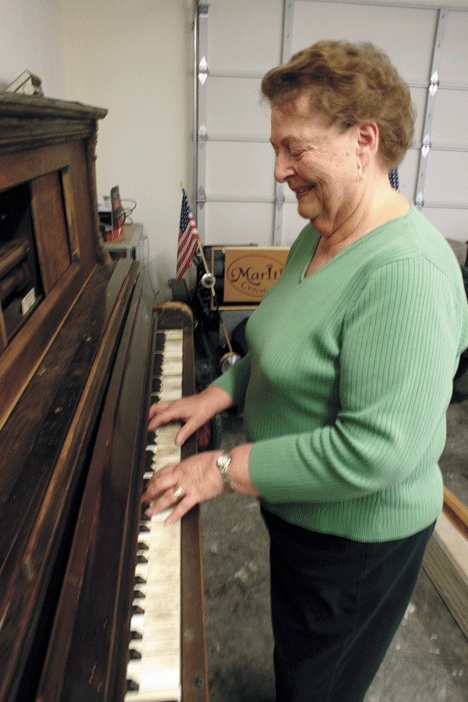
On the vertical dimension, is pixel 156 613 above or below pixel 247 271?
above

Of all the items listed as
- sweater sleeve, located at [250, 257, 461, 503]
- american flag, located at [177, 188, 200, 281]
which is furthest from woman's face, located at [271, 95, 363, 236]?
american flag, located at [177, 188, 200, 281]

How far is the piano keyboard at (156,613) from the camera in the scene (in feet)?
2.40

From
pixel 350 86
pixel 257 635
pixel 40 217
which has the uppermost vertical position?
pixel 350 86

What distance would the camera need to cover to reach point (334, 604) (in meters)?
1.06

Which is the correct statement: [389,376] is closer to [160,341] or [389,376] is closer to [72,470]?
[72,470]

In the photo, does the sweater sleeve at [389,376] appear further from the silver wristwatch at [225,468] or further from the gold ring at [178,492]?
the gold ring at [178,492]

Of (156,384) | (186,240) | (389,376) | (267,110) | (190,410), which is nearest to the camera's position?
(389,376)

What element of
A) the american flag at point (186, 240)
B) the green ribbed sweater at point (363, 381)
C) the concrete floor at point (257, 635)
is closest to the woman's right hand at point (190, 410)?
the green ribbed sweater at point (363, 381)

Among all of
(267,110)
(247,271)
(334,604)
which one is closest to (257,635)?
(334,604)

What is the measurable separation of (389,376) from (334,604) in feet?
1.82

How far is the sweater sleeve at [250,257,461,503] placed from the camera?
767 mm

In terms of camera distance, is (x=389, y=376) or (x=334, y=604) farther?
(x=334, y=604)

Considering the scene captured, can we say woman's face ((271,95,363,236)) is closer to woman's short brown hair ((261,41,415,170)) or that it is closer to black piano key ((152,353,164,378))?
woman's short brown hair ((261,41,415,170))

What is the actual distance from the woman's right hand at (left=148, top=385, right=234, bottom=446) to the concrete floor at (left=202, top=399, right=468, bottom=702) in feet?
3.29
